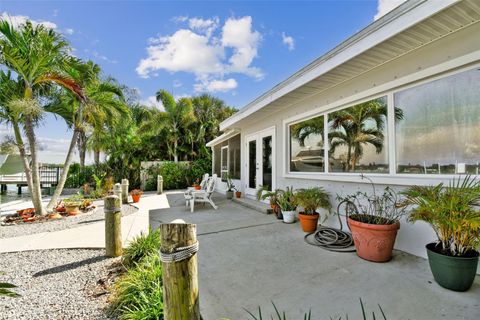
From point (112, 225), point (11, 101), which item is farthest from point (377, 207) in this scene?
point (11, 101)

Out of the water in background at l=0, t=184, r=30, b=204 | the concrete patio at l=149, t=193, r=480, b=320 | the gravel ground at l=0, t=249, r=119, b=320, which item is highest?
the concrete patio at l=149, t=193, r=480, b=320

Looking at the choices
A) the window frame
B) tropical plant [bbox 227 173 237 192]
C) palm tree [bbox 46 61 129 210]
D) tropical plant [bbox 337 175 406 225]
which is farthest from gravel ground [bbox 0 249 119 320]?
tropical plant [bbox 227 173 237 192]

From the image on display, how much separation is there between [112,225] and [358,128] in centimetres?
433

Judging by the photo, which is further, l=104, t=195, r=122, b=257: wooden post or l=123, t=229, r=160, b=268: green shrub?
l=104, t=195, r=122, b=257: wooden post

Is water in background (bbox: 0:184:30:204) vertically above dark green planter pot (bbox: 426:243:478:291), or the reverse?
dark green planter pot (bbox: 426:243:478:291)

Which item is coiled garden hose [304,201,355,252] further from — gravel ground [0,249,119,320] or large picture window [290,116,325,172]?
gravel ground [0,249,119,320]

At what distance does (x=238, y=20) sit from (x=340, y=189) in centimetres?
701

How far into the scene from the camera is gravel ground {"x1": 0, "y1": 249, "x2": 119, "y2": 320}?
6.86ft

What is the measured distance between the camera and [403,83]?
3.09m

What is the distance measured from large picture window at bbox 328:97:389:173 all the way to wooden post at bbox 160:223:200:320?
3.32 metres

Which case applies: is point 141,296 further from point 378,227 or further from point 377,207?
point 377,207

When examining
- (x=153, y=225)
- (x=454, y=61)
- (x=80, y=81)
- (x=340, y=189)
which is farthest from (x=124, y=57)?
(x=454, y=61)

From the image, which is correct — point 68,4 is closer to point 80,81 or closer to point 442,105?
point 80,81

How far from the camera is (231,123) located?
25.1 feet
